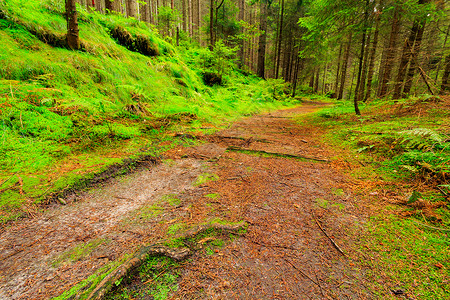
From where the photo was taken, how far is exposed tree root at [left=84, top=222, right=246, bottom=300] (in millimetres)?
1134

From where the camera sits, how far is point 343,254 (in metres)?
1.54

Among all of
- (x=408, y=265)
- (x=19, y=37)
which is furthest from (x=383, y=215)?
(x=19, y=37)

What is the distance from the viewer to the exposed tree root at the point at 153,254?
44.6 inches

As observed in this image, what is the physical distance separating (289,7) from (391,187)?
2134cm

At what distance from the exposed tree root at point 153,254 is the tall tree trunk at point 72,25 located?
5.53 meters

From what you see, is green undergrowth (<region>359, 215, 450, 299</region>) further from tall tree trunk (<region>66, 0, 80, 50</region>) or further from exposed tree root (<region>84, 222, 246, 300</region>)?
tall tree trunk (<region>66, 0, 80, 50</region>)

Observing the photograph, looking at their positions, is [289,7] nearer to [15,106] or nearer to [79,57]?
[79,57]

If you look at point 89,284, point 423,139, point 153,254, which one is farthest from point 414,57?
point 89,284

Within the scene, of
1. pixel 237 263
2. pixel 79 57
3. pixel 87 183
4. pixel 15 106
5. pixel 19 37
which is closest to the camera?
pixel 237 263

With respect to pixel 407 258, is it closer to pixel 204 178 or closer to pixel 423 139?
pixel 204 178

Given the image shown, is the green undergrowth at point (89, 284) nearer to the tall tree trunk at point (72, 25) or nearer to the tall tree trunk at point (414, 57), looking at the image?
the tall tree trunk at point (72, 25)

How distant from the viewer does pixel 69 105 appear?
2992 mm

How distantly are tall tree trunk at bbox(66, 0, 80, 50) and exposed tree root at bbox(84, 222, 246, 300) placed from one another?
553 centimetres

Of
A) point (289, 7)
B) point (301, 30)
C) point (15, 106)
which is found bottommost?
point (15, 106)
